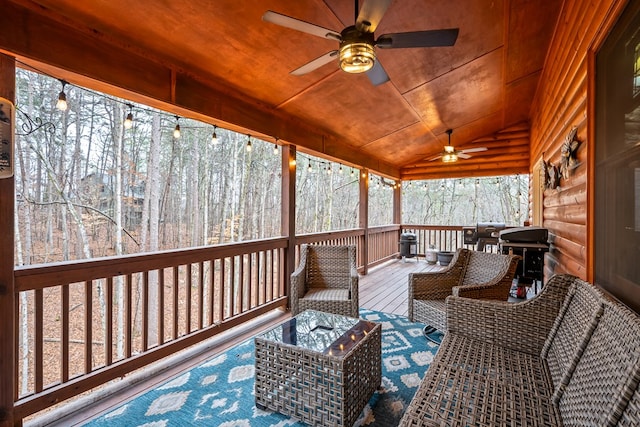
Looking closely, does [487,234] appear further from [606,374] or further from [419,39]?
[606,374]

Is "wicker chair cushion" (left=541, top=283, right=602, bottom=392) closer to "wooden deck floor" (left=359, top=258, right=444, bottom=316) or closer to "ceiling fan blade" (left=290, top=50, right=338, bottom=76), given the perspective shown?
"ceiling fan blade" (left=290, top=50, right=338, bottom=76)

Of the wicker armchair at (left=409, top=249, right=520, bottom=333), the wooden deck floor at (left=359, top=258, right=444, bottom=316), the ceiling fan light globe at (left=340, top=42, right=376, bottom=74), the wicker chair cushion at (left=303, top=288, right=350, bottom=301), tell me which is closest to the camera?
the ceiling fan light globe at (left=340, top=42, right=376, bottom=74)

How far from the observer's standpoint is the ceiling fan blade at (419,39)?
6.77ft

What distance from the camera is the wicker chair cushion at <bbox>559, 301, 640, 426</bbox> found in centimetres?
97

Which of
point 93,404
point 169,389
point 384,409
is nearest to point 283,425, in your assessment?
point 384,409

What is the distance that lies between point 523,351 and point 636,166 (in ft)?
3.99

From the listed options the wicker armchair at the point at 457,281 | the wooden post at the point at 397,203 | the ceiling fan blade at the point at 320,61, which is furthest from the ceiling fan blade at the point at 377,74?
the wooden post at the point at 397,203

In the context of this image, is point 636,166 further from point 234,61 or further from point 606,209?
point 234,61

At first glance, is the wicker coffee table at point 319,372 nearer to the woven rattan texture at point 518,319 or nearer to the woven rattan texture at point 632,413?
the woven rattan texture at point 518,319

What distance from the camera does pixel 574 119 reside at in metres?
2.59

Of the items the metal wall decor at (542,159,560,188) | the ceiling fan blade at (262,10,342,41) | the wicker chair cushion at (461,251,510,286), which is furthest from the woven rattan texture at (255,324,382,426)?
the metal wall decor at (542,159,560,188)

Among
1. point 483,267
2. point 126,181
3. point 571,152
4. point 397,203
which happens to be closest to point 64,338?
point 483,267

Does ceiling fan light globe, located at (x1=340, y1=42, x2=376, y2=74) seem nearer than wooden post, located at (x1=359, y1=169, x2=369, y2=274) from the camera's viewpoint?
Yes

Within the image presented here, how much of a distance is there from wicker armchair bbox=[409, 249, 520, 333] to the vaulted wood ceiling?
7.69ft
